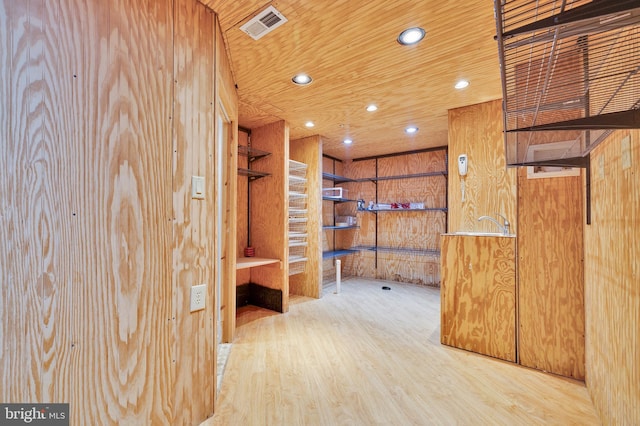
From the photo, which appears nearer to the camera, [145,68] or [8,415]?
[8,415]

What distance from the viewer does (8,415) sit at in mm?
1003

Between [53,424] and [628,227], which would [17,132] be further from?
[628,227]

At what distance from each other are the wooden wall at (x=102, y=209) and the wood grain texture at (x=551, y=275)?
2.53m

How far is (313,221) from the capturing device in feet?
13.2

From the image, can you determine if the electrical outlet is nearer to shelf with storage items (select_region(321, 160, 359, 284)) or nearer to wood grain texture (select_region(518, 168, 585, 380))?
wood grain texture (select_region(518, 168, 585, 380))

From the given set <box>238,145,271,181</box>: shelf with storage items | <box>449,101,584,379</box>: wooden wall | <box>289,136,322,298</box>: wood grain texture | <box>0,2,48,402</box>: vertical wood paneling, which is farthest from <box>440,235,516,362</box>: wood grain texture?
<box>0,2,48,402</box>: vertical wood paneling

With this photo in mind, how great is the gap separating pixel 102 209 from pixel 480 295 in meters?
2.80

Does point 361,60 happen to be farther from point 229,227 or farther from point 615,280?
point 615,280

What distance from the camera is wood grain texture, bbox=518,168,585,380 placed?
2029 mm

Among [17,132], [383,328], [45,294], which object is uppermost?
[17,132]

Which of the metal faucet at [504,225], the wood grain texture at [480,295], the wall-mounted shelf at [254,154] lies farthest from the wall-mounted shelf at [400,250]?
the wall-mounted shelf at [254,154]

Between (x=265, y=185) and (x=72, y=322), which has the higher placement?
(x=265, y=185)

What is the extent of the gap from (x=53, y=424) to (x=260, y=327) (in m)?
2.02

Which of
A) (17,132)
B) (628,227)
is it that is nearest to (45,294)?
(17,132)
